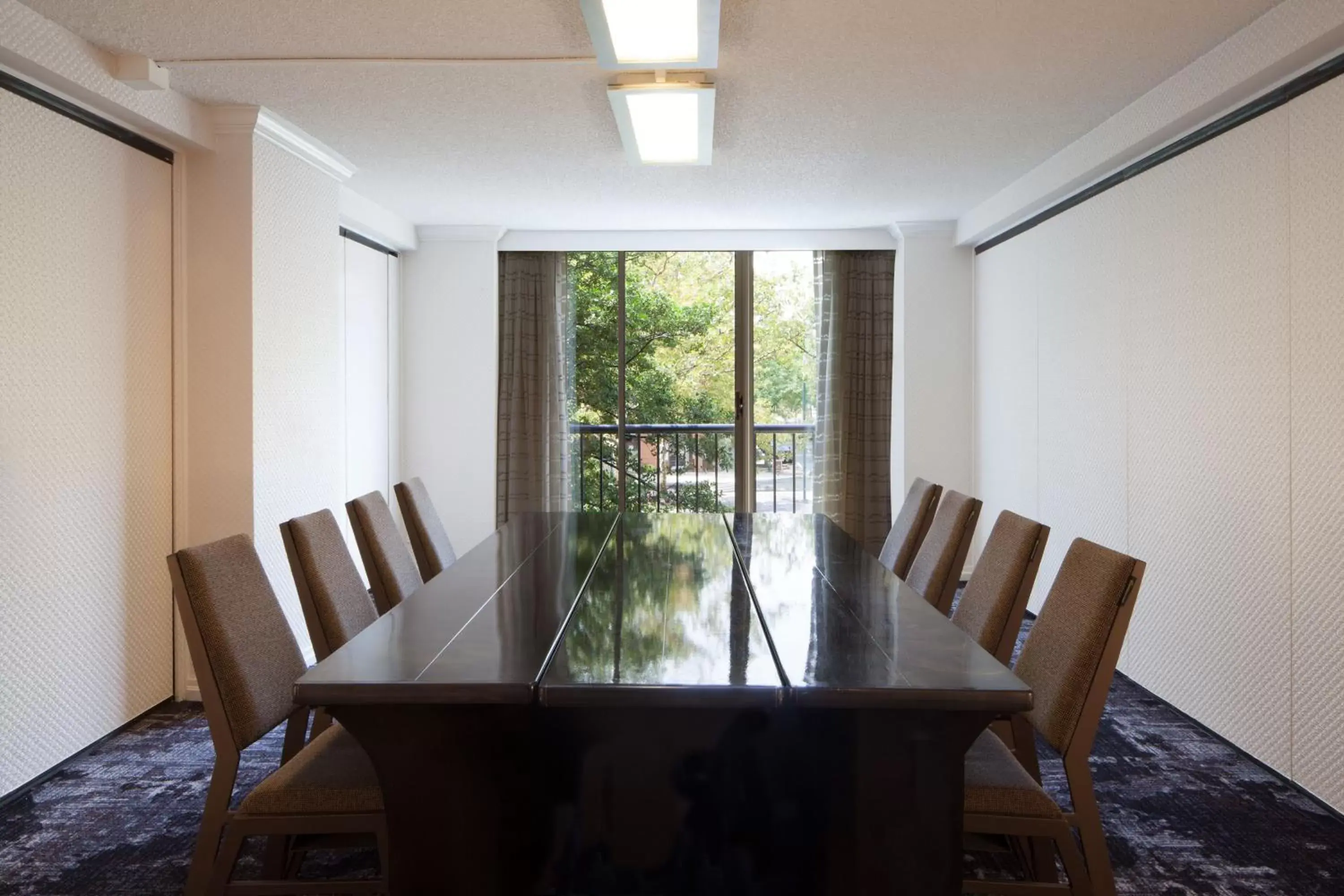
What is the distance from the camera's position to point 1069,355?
448cm

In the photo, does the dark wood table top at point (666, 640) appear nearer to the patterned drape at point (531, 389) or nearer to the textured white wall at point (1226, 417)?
the textured white wall at point (1226, 417)

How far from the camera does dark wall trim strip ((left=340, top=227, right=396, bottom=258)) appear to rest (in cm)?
518

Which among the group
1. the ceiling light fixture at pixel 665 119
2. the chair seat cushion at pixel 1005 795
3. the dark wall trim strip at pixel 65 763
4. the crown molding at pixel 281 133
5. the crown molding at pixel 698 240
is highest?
the crown molding at pixel 698 240

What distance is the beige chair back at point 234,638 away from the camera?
1746 mm

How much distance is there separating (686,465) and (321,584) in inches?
177

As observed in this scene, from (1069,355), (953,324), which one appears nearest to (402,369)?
(953,324)

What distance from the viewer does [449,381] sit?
6.15 metres

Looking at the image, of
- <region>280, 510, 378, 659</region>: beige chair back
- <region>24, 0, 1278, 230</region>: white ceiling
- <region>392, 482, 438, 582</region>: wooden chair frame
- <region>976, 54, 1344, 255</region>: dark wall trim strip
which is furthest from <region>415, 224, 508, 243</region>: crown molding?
<region>280, 510, 378, 659</region>: beige chair back

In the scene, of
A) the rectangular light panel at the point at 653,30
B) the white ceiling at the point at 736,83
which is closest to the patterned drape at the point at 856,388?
the white ceiling at the point at 736,83

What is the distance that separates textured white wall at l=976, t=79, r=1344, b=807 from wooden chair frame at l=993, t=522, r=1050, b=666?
1129mm

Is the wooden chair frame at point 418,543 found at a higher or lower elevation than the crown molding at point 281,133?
lower

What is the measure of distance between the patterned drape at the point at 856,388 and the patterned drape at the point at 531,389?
5.94 ft

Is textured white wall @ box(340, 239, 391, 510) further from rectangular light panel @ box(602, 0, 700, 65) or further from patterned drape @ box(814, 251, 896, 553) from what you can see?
rectangular light panel @ box(602, 0, 700, 65)

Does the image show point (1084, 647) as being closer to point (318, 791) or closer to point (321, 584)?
point (318, 791)
